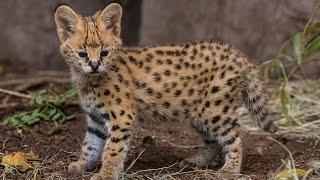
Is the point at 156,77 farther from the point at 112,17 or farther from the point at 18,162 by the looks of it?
the point at 18,162

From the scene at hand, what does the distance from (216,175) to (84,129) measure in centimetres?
218

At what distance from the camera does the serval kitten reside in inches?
251

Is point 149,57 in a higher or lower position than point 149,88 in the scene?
higher

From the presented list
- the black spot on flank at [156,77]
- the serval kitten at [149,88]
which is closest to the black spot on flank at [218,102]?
the serval kitten at [149,88]

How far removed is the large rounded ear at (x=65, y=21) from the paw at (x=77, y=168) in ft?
3.75

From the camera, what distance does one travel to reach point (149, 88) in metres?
6.72

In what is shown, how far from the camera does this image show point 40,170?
6566mm

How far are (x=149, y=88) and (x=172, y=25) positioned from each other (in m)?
4.67

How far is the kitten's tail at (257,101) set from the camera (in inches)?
276

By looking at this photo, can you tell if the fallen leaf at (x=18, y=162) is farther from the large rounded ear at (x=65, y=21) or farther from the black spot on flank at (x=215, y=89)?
the black spot on flank at (x=215, y=89)

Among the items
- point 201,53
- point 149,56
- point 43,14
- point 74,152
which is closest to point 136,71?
point 149,56

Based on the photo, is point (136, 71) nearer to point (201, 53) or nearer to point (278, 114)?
point (201, 53)


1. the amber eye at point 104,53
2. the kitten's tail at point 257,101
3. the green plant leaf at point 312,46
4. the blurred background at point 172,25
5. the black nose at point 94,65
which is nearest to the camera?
the black nose at point 94,65

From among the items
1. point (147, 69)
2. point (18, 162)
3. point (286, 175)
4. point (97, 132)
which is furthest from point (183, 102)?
point (18, 162)
